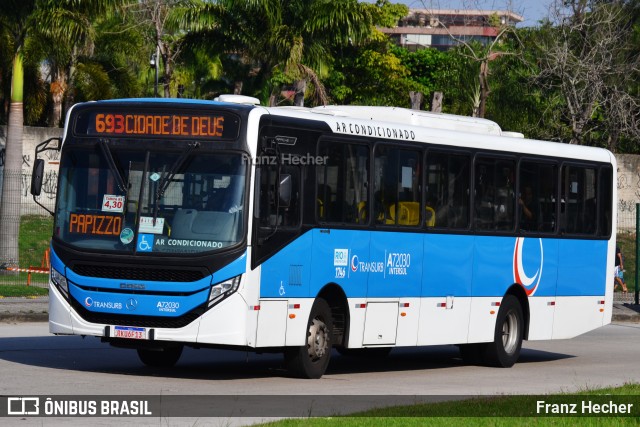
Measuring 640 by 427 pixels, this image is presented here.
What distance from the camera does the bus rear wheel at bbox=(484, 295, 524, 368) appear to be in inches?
762

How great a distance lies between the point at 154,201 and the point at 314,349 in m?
2.56

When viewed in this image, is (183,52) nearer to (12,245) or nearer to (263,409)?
(12,245)

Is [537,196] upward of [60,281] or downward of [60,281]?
upward

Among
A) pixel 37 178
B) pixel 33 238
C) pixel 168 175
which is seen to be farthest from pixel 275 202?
pixel 33 238

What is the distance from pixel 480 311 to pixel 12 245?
17.1m

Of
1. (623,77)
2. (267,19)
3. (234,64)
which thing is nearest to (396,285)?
(267,19)

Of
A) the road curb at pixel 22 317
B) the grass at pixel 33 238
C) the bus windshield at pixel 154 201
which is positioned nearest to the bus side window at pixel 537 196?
the bus windshield at pixel 154 201

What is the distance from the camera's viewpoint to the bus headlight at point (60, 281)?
14988mm

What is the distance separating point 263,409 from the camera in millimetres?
12484

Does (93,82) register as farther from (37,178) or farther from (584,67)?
(37,178)

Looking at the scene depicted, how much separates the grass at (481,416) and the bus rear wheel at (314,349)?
2.55m

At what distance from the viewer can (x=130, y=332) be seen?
1452cm

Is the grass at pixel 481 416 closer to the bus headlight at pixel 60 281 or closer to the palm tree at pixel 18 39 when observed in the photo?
the bus headlight at pixel 60 281

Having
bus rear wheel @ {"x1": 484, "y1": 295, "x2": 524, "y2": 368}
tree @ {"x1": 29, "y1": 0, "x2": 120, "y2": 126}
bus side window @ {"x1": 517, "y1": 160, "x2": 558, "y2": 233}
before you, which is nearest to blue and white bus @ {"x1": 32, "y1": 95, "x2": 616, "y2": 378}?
bus rear wheel @ {"x1": 484, "y1": 295, "x2": 524, "y2": 368}
